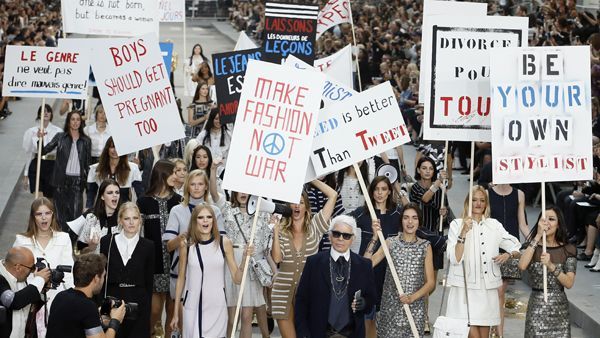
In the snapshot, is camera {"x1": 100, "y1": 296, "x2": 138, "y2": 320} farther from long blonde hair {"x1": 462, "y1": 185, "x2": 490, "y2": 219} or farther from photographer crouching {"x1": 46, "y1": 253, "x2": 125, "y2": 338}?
long blonde hair {"x1": 462, "y1": 185, "x2": 490, "y2": 219}

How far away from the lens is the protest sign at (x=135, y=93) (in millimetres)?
15750

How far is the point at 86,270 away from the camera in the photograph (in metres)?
10.6

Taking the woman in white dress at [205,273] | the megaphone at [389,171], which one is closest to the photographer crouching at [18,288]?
the woman in white dress at [205,273]

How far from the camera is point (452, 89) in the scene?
14070 mm

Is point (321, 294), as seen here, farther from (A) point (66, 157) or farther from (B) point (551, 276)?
(A) point (66, 157)

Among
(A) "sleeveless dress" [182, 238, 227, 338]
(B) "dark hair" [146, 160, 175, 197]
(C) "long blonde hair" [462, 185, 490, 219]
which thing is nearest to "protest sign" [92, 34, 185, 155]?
(B) "dark hair" [146, 160, 175, 197]

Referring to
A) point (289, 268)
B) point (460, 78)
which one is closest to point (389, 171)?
point (460, 78)

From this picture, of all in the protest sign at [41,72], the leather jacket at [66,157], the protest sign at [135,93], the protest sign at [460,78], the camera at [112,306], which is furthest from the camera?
the leather jacket at [66,157]

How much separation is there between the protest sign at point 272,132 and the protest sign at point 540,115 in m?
1.80

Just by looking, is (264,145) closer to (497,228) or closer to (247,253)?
(247,253)

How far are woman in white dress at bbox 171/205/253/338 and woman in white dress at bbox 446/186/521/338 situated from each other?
6.30 ft

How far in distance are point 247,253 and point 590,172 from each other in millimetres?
3022

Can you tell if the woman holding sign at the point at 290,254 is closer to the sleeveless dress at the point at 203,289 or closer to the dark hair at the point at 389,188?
the dark hair at the point at 389,188

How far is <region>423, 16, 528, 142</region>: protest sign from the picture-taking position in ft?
46.1
